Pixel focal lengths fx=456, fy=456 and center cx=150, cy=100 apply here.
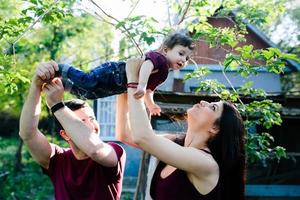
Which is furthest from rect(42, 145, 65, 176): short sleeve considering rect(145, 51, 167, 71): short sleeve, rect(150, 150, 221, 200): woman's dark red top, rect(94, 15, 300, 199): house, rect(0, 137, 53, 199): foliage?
rect(0, 137, 53, 199): foliage

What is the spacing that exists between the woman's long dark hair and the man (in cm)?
48

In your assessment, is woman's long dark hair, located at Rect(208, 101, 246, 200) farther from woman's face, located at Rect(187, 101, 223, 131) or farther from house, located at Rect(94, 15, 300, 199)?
house, located at Rect(94, 15, 300, 199)

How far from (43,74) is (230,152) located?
0.94 meters

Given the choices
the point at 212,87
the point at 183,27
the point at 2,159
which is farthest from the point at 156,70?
the point at 2,159

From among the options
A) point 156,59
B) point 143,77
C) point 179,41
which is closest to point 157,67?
point 156,59

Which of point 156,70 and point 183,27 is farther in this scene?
point 183,27

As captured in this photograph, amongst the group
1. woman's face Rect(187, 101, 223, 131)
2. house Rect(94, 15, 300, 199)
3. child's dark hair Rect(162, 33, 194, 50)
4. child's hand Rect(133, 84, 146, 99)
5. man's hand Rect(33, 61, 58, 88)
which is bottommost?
house Rect(94, 15, 300, 199)

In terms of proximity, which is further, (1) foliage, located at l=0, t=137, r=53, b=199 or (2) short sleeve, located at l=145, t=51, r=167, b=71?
(1) foliage, located at l=0, t=137, r=53, b=199

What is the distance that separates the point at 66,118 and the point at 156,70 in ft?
1.73

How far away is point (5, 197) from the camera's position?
35.6ft

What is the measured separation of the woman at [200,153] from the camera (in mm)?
2014

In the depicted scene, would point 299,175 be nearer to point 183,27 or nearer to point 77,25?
point 183,27

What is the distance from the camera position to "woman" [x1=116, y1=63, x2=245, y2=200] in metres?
2.01

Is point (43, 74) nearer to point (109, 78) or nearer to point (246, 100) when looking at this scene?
point (109, 78)
